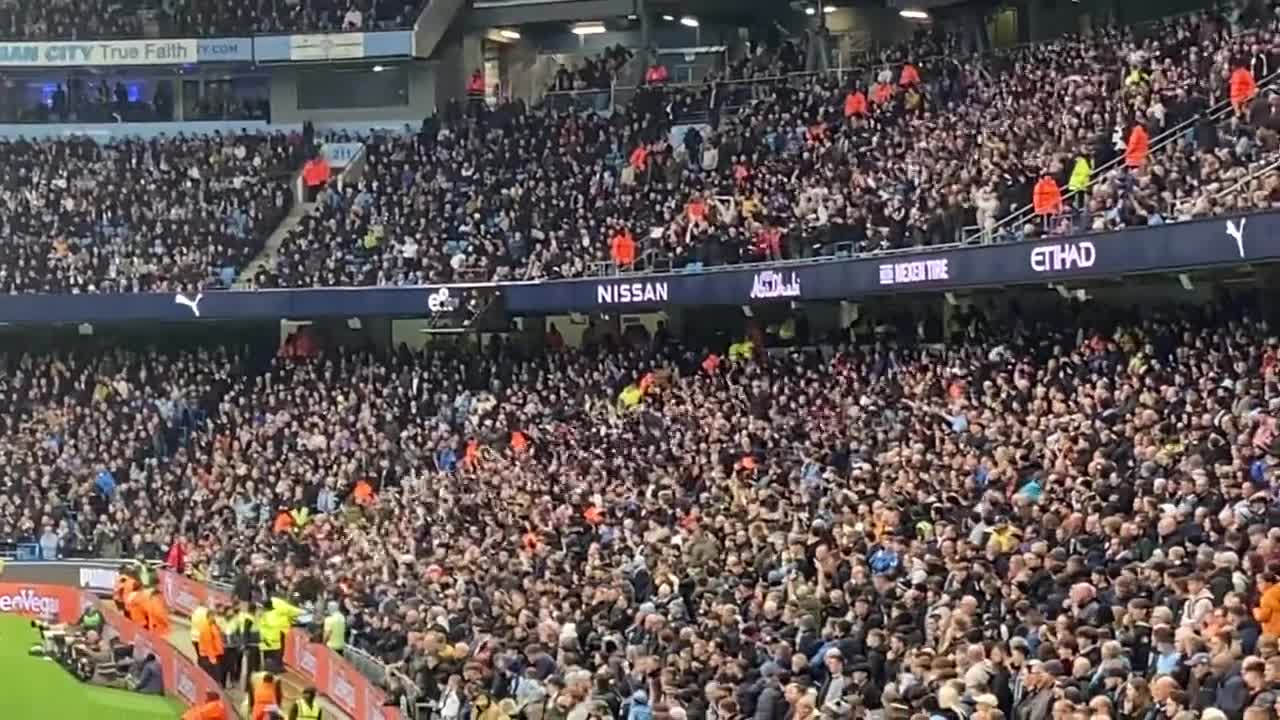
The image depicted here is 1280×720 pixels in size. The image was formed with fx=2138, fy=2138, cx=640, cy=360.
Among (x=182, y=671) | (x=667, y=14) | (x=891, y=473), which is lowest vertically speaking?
(x=182, y=671)

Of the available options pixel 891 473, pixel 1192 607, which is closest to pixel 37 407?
pixel 891 473

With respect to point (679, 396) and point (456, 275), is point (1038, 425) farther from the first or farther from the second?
point (456, 275)

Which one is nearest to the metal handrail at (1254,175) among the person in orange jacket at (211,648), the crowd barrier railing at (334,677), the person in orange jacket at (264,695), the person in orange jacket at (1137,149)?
the person in orange jacket at (1137,149)

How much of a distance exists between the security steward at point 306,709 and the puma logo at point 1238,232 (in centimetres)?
1038

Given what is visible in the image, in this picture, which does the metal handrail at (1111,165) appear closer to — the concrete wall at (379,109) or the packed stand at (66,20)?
the concrete wall at (379,109)

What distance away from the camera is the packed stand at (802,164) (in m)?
26.8

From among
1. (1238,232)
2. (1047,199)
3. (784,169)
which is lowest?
(1238,232)

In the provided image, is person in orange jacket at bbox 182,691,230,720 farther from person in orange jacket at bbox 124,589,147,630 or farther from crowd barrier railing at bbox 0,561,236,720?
person in orange jacket at bbox 124,589,147,630

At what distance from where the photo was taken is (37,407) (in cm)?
4128

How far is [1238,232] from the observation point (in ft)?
70.6

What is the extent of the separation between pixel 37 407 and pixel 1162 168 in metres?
24.6

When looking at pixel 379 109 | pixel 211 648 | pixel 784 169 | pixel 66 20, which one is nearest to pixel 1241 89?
pixel 784 169

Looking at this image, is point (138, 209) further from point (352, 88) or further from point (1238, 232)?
point (1238, 232)

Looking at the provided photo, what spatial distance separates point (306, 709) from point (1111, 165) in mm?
12344
